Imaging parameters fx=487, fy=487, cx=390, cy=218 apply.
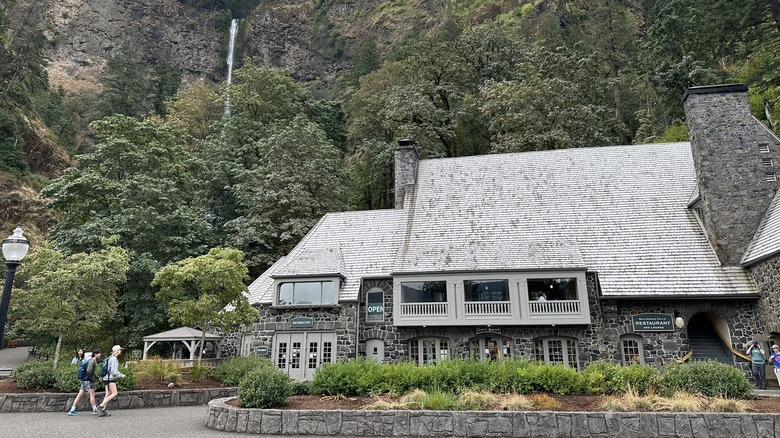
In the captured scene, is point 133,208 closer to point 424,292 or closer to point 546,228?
point 424,292

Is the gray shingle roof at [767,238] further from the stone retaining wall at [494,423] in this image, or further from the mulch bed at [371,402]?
the stone retaining wall at [494,423]

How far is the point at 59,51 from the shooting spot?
226ft

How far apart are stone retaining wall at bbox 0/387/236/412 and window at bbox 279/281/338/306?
248 inches

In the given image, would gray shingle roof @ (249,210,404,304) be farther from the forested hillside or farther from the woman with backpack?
the woman with backpack

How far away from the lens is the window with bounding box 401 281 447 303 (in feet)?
65.3

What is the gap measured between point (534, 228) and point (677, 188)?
→ 22.3 ft

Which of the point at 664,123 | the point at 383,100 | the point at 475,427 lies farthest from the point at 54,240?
the point at 664,123

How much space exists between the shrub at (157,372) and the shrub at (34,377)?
227cm

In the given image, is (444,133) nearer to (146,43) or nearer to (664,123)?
(664,123)

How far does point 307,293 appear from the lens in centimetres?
2111

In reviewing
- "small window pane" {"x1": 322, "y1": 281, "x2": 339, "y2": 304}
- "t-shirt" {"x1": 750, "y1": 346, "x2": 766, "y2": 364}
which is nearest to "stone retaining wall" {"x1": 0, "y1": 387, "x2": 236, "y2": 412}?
"small window pane" {"x1": 322, "y1": 281, "x2": 339, "y2": 304}

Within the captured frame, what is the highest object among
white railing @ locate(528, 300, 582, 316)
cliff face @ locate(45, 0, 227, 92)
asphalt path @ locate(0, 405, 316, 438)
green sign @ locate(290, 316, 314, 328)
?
cliff face @ locate(45, 0, 227, 92)

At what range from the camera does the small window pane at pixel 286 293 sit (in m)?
21.2

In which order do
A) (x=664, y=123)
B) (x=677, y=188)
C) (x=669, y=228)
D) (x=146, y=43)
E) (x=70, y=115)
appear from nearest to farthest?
(x=669, y=228) < (x=677, y=188) < (x=664, y=123) < (x=70, y=115) < (x=146, y=43)
